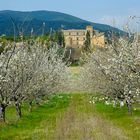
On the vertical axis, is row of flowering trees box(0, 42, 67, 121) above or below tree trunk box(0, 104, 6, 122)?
above

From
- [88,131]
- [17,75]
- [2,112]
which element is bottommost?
[2,112]

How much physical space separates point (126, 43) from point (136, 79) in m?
3.48

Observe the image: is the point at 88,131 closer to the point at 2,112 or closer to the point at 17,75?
the point at 2,112

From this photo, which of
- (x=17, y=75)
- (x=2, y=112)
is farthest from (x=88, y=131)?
(x=17, y=75)

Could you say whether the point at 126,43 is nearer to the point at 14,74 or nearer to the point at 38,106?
the point at 14,74

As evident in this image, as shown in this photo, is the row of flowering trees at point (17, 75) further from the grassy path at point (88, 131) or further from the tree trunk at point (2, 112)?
the grassy path at point (88, 131)

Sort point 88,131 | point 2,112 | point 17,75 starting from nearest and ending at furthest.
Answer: point 88,131, point 2,112, point 17,75

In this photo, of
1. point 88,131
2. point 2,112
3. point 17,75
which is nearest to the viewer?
point 88,131

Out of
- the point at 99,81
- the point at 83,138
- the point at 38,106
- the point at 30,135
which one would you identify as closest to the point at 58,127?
the point at 30,135

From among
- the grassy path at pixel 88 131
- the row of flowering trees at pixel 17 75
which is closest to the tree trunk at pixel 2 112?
the row of flowering trees at pixel 17 75

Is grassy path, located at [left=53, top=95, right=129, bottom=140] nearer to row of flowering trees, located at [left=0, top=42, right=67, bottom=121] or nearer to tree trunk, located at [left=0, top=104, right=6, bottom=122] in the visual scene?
tree trunk, located at [left=0, top=104, right=6, bottom=122]

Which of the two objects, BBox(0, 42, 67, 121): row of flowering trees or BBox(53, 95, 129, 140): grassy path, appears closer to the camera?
BBox(53, 95, 129, 140): grassy path

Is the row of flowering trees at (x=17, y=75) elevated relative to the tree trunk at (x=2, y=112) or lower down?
elevated

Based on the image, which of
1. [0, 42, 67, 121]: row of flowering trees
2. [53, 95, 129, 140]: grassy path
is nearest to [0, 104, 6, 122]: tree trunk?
[0, 42, 67, 121]: row of flowering trees
